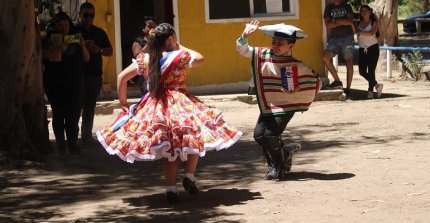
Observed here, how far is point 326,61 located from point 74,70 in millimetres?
7074

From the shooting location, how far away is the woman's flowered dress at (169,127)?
7867mm

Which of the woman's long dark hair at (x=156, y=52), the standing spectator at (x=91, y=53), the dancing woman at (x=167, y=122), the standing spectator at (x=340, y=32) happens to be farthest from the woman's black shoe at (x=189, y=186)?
the standing spectator at (x=340, y=32)

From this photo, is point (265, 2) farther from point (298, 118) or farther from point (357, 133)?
point (357, 133)

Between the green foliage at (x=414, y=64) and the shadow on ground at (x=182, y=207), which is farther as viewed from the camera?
the green foliage at (x=414, y=64)

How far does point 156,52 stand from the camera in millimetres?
8133

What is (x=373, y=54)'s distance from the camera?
16.9m

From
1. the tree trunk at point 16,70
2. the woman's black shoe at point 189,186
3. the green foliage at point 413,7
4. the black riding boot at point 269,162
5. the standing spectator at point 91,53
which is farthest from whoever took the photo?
the green foliage at point 413,7

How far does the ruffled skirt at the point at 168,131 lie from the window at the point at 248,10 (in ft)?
31.2

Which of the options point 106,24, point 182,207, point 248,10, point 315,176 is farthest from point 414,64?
point 182,207

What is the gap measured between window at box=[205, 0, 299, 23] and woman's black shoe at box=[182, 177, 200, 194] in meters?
9.34

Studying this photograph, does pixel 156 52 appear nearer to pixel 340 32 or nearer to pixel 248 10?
pixel 340 32

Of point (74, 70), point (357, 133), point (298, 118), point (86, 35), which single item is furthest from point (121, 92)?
point (298, 118)

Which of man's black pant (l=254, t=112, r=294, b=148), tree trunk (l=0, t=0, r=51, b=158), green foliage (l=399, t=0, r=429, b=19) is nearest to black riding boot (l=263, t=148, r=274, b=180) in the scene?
Result: man's black pant (l=254, t=112, r=294, b=148)

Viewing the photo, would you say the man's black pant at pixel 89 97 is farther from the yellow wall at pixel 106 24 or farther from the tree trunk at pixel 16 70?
the yellow wall at pixel 106 24
